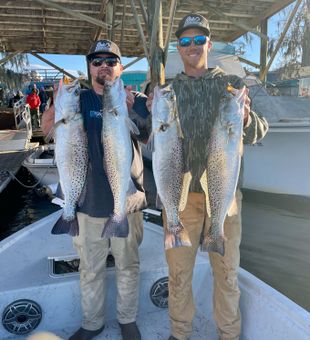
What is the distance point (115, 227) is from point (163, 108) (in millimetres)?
938

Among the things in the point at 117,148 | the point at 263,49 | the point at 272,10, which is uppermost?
the point at 272,10

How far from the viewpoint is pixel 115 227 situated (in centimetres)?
264

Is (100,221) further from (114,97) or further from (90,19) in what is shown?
(90,19)

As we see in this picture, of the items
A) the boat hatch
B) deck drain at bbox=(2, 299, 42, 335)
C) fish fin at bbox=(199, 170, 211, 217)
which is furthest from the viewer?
the boat hatch

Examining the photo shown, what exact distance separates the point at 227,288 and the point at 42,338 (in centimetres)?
160

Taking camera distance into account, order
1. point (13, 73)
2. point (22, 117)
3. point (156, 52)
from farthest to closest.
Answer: point (13, 73) < point (22, 117) < point (156, 52)

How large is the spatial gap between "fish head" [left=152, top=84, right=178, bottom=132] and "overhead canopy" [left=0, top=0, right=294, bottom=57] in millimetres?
5512

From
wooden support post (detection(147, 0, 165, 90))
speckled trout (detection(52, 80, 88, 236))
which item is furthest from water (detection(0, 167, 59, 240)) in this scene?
speckled trout (detection(52, 80, 88, 236))

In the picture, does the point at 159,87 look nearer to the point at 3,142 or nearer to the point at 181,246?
the point at 181,246

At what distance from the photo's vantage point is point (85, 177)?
266 centimetres

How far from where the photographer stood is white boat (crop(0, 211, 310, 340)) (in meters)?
2.83

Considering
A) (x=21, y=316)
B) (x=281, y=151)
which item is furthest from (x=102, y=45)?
(x=281, y=151)

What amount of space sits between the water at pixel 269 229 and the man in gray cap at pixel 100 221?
66.4 inches

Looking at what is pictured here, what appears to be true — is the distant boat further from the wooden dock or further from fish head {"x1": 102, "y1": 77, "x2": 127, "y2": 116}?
fish head {"x1": 102, "y1": 77, "x2": 127, "y2": 116}
